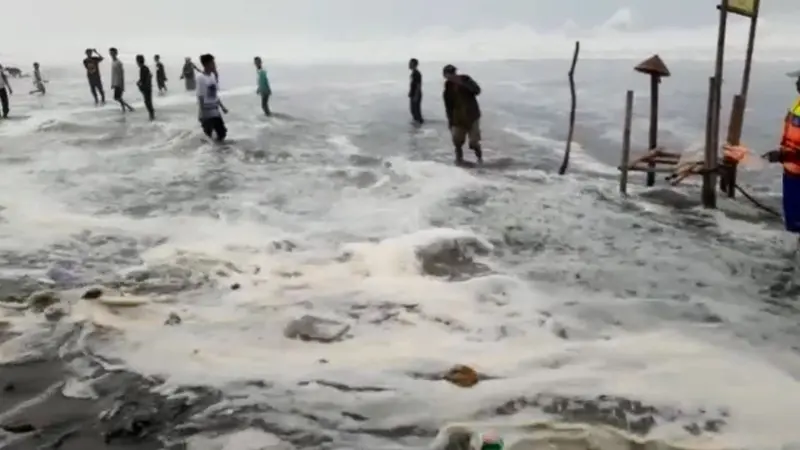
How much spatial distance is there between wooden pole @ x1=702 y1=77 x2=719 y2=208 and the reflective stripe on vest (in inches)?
50.5

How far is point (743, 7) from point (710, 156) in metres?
1.58

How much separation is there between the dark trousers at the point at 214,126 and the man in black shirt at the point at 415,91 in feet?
14.4

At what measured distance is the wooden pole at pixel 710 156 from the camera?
323 inches

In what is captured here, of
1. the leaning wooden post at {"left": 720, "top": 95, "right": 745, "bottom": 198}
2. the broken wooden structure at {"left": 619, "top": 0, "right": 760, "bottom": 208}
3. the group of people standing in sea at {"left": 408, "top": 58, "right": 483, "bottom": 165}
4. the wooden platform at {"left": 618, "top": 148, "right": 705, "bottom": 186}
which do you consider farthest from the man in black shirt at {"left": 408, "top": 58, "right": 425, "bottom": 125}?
the leaning wooden post at {"left": 720, "top": 95, "right": 745, "bottom": 198}

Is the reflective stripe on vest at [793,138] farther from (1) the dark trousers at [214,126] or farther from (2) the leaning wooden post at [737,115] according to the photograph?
(1) the dark trousers at [214,126]

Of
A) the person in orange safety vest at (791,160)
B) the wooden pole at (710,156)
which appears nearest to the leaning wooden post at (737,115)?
the wooden pole at (710,156)

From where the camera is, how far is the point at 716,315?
5.81 m

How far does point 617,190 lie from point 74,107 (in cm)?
1486

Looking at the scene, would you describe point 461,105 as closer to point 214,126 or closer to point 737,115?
point 737,115

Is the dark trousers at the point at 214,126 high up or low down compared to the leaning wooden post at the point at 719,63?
down

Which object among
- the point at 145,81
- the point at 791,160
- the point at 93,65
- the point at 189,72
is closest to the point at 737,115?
the point at 791,160

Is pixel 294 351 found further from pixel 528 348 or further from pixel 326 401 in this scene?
pixel 528 348

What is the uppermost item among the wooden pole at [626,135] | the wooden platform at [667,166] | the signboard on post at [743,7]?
the signboard on post at [743,7]

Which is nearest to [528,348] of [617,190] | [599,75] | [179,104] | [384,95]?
[617,190]
